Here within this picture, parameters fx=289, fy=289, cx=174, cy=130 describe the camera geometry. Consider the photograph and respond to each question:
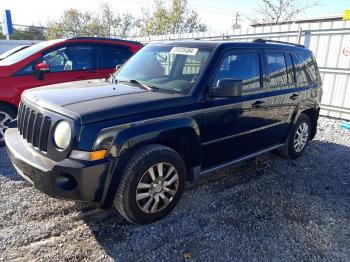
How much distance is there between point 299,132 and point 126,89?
3.32 metres

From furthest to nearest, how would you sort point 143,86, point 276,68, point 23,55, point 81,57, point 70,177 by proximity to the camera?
point 81,57 < point 23,55 < point 276,68 < point 143,86 < point 70,177

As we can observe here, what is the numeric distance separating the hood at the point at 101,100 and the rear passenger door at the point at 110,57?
283 centimetres

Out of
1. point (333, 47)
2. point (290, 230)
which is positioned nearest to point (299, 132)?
point (290, 230)

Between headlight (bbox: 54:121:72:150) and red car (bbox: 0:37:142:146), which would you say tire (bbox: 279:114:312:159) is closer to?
headlight (bbox: 54:121:72:150)

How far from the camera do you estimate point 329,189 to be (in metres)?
4.11

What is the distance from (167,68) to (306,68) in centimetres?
273

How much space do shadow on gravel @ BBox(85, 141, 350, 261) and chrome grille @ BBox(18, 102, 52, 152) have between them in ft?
3.30

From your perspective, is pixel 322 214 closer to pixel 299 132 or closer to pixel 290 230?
pixel 290 230

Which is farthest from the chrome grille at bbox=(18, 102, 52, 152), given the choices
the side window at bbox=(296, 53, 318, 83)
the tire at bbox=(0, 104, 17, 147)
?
the side window at bbox=(296, 53, 318, 83)

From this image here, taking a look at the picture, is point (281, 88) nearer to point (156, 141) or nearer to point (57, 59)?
point (156, 141)

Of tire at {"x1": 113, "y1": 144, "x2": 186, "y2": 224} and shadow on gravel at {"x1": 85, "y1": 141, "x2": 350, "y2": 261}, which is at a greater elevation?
tire at {"x1": 113, "y1": 144, "x2": 186, "y2": 224}

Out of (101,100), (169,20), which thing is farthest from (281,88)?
(169,20)

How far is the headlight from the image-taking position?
2.48 metres

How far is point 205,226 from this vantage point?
3.07 m
